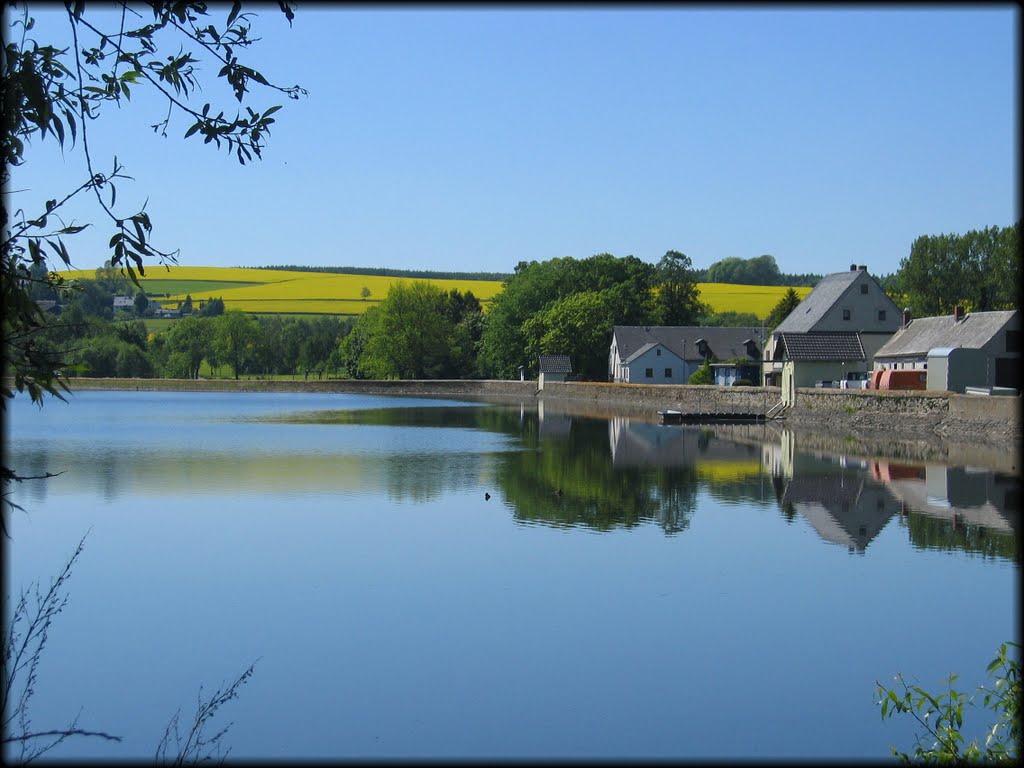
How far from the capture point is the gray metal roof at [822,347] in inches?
2222

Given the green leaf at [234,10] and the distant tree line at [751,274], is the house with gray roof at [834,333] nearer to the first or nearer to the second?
the green leaf at [234,10]

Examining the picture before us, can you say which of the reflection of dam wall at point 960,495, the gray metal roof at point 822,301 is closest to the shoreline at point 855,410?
the reflection of dam wall at point 960,495

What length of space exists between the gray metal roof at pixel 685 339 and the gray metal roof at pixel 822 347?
23.5 m

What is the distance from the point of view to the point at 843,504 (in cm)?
2508

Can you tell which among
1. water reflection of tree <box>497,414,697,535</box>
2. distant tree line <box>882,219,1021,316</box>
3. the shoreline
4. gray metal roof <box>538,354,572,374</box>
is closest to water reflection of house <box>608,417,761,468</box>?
water reflection of tree <box>497,414,697,535</box>

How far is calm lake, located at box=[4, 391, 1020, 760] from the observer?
35.6 feet

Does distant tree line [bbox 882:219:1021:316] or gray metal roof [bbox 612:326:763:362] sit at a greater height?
distant tree line [bbox 882:219:1021:316]

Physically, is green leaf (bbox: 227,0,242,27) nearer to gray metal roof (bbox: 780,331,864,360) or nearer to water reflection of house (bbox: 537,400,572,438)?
water reflection of house (bbox: 537,400,572,438)

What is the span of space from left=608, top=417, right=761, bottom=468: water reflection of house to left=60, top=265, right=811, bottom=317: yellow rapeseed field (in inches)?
3277

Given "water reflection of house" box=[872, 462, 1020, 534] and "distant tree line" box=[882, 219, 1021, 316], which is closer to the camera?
"water reflection of house" box=[872, 462, 1020, 534]

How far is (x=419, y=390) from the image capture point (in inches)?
3875

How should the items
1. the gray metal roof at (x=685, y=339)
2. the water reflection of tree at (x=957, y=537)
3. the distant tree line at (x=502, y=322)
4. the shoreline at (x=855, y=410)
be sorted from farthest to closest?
the distant tree line at (x=502, y=322) < the gray metal roof at (x=685, y=339) < the shoreline at (x=855, y=410) < the water reflection of tree at (x=957, y=537)

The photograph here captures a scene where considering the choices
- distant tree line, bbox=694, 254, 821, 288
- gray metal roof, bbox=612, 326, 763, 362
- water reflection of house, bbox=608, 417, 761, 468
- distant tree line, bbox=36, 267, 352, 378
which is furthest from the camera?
distant tree line, bbox=694, 254, 821, 288

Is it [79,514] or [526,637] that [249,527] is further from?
[526,637]
